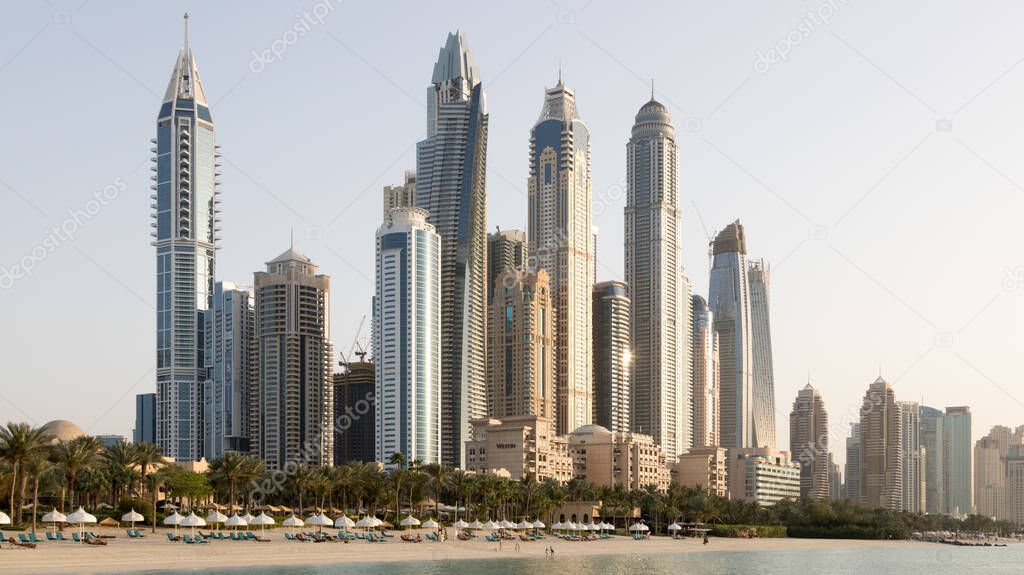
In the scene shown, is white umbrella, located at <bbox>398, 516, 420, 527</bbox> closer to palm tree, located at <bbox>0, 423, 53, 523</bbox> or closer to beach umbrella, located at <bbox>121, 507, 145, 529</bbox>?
beach umbrella, located at <bbox>121, 507, 145, 529</bbox>

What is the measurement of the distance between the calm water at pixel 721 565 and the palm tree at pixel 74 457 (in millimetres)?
25571

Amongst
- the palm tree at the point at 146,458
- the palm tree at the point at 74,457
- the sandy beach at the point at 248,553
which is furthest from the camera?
the palm tree at the point at 146,458

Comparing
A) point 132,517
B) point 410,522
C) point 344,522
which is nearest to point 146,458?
point 132,517

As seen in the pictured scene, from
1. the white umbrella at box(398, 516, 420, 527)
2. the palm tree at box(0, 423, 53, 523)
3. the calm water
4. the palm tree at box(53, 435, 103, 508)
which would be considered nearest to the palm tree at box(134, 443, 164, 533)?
the palm tree at box(53, 435, 103, 508)

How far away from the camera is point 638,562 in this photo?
12988cm

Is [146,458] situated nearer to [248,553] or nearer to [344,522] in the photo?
[344,522]

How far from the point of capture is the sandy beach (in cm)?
9206

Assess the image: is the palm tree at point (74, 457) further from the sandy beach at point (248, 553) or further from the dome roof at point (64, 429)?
the dome roof at point (64, 429)

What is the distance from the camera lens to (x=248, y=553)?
108 meters

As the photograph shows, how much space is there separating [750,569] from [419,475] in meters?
52.6

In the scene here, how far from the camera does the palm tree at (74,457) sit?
376ft

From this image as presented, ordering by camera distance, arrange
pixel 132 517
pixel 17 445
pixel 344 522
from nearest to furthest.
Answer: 1. pixel 17 445
2. pixel 132 517
3. pixel 344 522

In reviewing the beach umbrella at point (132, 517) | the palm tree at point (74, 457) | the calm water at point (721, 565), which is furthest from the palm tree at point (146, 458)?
the calm water at point (721, 565)

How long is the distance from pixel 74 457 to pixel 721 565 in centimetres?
6932
